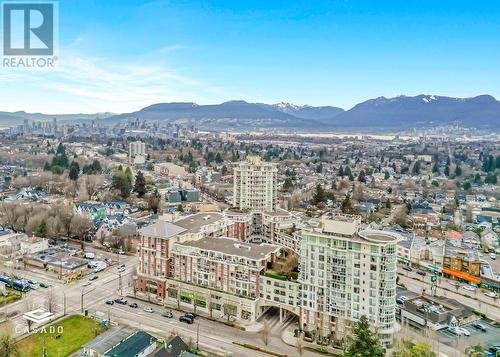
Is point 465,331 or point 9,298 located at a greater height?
point 9,298

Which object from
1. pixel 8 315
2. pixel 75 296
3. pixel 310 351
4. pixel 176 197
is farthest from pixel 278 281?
pixel 176 197

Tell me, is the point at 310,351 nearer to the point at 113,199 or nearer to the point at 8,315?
the point at 8,315

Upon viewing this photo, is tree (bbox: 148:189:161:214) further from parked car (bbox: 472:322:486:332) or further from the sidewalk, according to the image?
parked car (bbox: 472:322:486:332)

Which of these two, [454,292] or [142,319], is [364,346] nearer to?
[142,319]

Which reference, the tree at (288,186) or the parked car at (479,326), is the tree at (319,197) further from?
the parked car at (479,326)

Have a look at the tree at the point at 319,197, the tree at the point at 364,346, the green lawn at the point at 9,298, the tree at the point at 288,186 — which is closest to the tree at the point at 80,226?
the green lawn at the point at 9,298

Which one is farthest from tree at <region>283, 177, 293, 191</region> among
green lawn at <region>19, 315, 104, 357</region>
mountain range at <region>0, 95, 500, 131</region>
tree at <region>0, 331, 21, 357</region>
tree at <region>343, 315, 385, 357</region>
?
mountain range at <region>0, 95, 500, 131</region>

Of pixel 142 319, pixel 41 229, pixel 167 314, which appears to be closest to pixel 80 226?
pixel 41 229
